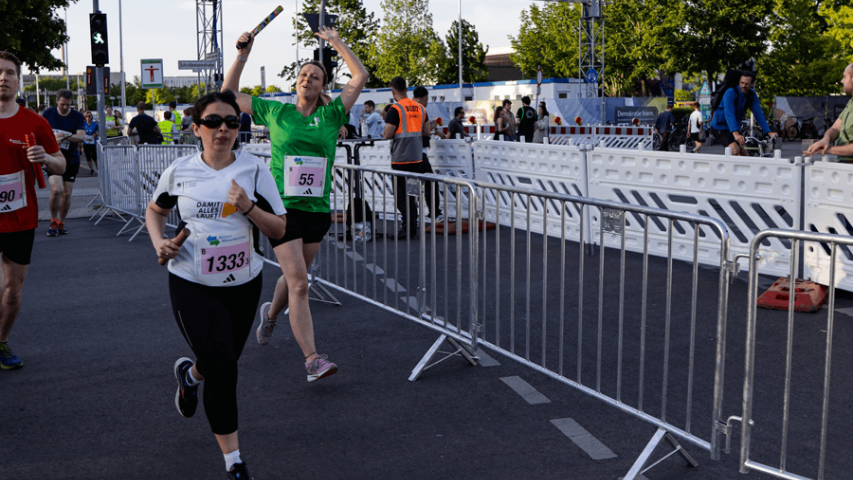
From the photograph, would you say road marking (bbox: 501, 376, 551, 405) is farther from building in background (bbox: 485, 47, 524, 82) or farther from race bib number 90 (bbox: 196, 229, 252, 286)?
building in background (bbox: 485, 47, 524, 82)

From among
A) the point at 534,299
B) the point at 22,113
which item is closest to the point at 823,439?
the point at 534,299

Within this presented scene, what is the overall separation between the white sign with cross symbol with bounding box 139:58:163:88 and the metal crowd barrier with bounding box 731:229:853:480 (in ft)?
79.9

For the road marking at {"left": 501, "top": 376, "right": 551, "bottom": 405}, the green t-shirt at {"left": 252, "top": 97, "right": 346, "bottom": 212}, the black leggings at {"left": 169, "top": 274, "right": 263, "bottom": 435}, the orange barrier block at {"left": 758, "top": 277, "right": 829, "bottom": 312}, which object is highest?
the green t-shirt at {"left": 252, "top": 97, "right": 346, "bottom": 212}

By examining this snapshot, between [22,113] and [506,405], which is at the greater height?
[22,113]

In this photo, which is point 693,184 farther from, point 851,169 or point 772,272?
point 851,169

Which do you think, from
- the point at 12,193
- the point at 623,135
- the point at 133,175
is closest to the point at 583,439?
the point at 12,193

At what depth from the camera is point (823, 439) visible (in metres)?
3.21

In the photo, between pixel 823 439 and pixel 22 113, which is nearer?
pixel 823 439

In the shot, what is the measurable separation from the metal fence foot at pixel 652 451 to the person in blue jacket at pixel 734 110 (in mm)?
7275

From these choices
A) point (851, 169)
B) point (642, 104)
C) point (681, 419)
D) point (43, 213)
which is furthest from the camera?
point (642, 104)

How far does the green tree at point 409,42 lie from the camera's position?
67.8 meters

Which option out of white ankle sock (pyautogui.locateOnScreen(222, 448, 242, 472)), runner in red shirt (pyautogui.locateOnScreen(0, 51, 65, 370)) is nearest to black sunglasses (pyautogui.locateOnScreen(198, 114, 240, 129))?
white ankle sock (pyautogui.locateOnScreen(222, 448, 242, 472))

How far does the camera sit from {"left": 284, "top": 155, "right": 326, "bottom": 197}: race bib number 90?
17.8 ft

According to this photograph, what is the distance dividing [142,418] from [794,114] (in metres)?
41.5
